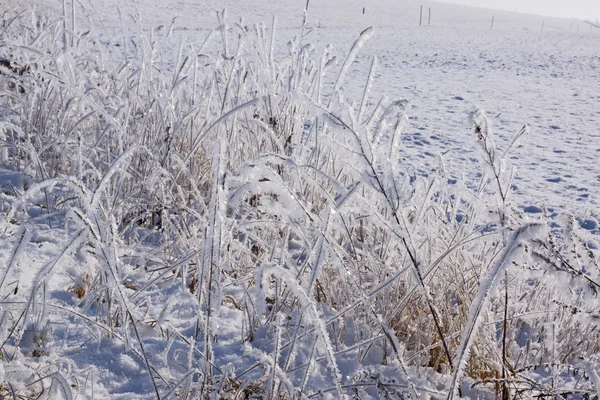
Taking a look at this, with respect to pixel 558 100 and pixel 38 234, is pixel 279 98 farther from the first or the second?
pixel 558 100

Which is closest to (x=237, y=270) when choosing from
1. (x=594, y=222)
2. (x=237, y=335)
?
(x=237, y=335)

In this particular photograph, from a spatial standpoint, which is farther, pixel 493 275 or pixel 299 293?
pixel 299 293

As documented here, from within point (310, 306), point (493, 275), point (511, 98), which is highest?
point (493, 275)

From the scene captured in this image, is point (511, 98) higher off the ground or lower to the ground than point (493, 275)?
lower

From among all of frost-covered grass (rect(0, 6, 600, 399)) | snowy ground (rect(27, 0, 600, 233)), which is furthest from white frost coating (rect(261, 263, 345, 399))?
snowy ground (rect(27, 0, 600, 233))

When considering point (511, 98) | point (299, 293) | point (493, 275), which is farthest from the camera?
point (511, 98)

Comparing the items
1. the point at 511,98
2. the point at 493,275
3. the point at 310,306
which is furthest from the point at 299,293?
the point at 511,98

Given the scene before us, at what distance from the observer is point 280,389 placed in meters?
1.03

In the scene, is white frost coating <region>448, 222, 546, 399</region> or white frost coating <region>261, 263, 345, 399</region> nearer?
white frost coating <region>448, 222, 546, 399</region>

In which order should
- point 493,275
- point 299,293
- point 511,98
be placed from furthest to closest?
point 511,98
point 299,293
point 493,275

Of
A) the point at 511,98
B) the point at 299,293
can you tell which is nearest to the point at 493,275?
the point at 299,293

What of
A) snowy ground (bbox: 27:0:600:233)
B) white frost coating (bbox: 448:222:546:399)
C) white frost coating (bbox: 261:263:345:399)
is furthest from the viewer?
snowy ground (bbox: 27:0:600:233)

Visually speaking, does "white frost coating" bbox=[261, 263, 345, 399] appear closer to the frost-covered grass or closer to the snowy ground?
the frost-covered grass

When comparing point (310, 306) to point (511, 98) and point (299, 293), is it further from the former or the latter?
point (511, 98)
